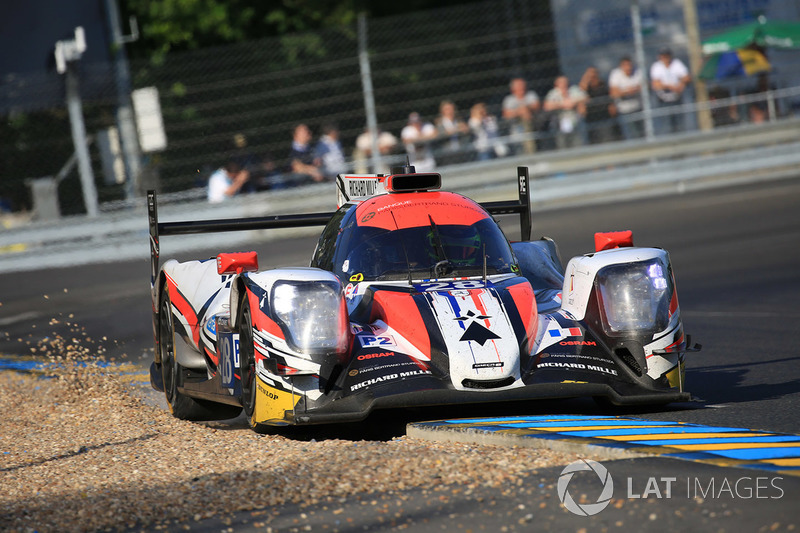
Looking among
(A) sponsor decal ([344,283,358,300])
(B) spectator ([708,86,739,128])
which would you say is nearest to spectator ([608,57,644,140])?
(B) spectator ([708,86,739,128])

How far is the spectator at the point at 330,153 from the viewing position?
1731 centimetres

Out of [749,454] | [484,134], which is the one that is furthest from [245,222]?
[484,134]

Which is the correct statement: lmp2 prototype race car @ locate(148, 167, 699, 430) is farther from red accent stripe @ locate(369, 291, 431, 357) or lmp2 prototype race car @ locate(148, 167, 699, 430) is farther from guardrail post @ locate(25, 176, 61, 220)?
guardrail post @ locate(25, 176, 61, 220)

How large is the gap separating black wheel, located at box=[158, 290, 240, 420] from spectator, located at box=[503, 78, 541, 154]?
11027 mm

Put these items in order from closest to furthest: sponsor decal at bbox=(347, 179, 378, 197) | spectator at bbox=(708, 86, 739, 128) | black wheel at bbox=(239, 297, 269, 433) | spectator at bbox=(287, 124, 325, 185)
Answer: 1. black wheel at bbox=(239, 297, 269, 433)
2. sponsor decal at bbox=(347, 179, 378, 197)
3. spectator at bbox=(287, 124, 325, 185)
4. spectator at bbox=(708, 86, 739, 128)

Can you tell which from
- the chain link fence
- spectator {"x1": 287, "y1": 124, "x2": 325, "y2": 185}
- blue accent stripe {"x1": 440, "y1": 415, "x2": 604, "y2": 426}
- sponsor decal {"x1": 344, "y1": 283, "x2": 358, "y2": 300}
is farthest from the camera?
spectator {"x1": 287, "y1": 124, "x2": 325, "y2": 185}

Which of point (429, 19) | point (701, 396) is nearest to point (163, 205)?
point (429, 19)

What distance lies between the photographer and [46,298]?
14109 mm

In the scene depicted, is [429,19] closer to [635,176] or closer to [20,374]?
[635,176]

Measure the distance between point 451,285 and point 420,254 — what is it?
0.42m

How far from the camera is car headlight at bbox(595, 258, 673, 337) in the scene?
607 centimetres

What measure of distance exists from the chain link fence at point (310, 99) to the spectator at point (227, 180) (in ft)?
0.41

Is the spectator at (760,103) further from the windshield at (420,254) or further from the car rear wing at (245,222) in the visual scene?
the windshield at (420,254)

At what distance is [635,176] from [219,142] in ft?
21.7
